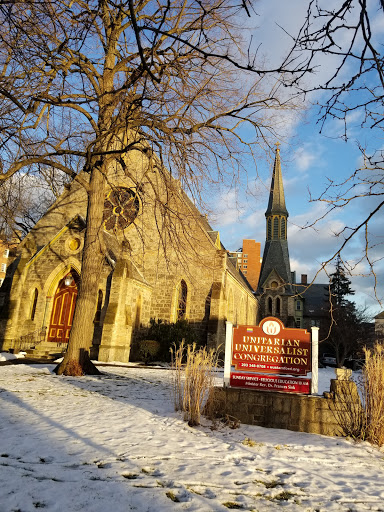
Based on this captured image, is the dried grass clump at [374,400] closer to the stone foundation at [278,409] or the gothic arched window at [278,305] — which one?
the stone foundation at [278,409]

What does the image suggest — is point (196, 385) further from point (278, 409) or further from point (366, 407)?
point (366, 407)

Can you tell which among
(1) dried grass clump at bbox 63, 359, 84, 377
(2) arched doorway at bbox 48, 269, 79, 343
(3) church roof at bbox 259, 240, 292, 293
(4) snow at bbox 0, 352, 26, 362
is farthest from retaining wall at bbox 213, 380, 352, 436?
(3) church roof at bbox 259, 240, 292, 293

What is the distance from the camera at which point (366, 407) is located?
649 cm

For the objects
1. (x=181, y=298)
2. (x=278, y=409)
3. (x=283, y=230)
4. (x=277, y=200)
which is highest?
(x=277, y=200)

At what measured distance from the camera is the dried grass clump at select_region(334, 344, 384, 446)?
629cm

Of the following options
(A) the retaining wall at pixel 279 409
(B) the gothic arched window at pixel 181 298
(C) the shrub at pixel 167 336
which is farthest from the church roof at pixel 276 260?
(A) the retaining wall at pixel 279 409

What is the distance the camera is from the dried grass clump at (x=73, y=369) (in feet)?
35.5

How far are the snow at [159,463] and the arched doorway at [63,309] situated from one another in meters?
11.3

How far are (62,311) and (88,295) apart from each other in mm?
8443

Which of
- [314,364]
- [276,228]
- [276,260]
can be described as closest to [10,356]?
[314,364]

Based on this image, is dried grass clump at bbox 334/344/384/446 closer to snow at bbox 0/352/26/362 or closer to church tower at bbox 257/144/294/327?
snow at bbox 0/352/26/362

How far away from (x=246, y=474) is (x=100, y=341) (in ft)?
43.2

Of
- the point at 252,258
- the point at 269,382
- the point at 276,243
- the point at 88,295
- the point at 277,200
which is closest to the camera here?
the point at 269,382

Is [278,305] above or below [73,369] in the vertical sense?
above
